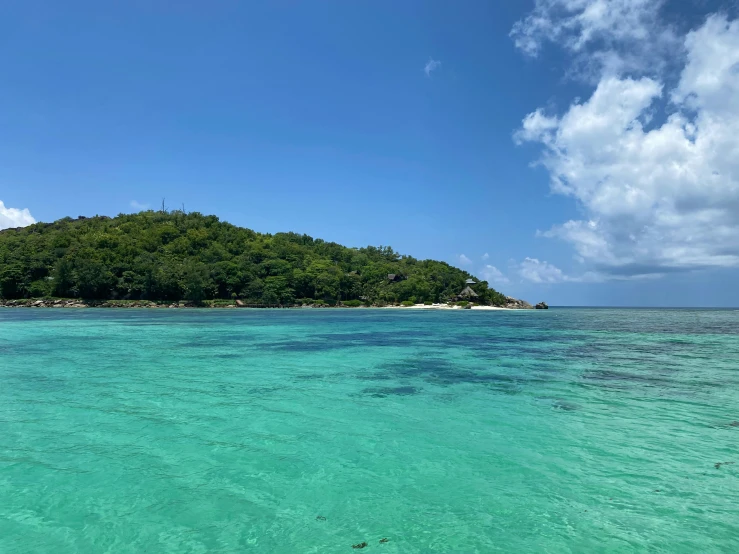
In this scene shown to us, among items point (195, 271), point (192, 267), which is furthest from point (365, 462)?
point (192, 267)

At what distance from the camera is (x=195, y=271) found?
86.8 meters

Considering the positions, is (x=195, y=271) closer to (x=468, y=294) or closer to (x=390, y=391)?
(x=468, y=294)

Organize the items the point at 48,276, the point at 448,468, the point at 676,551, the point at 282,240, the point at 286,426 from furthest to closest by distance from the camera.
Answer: the point at 282,240 < the point at 48,276 < the point at 286,426 < the point at 448,468 < the point at 676,551

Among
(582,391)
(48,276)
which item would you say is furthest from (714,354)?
(48,276)

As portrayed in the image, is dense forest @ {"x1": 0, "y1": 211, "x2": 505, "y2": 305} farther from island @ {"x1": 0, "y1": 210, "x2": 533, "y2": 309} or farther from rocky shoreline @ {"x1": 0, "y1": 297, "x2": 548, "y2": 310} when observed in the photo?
rocky shoreline @ {"x1": 0, "y1": 297, "x2": 548, "y2": 310}

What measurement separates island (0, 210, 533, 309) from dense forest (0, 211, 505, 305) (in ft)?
0.77

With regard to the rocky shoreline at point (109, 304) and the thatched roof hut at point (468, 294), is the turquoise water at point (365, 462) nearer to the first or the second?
the rocky shoreline at point (109, 304)

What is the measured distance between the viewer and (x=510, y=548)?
4719 mm

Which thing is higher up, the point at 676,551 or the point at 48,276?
the point at 48,276

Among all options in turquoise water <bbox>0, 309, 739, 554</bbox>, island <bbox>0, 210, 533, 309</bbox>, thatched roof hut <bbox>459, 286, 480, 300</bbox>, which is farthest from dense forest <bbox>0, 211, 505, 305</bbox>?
turquoise water <bbox>0, 309, 739, 554</bbox>

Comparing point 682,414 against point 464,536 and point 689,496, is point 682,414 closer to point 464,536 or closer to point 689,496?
point 689,496

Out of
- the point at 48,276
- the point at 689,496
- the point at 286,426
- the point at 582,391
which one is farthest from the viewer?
the point at 48,276

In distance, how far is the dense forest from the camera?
3250 inches

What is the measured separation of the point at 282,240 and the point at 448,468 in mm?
128966
